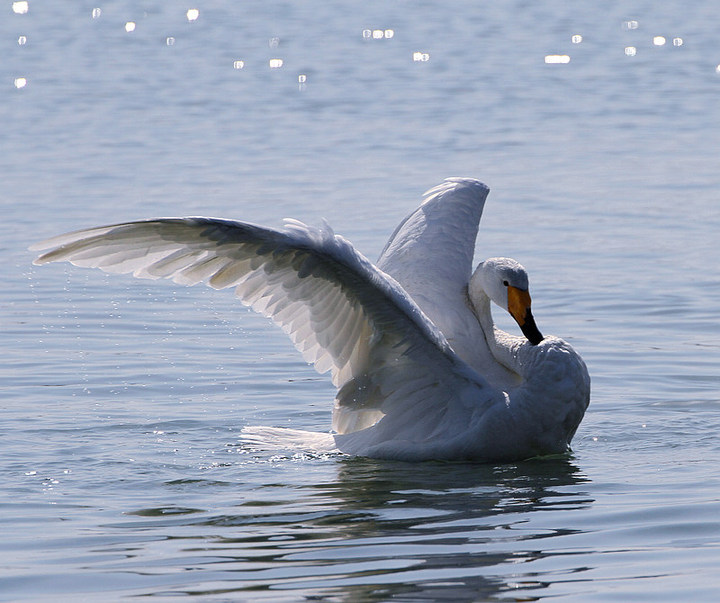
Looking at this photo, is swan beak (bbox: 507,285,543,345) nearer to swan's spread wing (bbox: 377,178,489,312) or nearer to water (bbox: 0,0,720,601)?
swan's spread wing (bbox: 377,178,489,312)

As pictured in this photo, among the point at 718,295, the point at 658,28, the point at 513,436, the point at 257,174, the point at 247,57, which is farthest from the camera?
the point at 658,28

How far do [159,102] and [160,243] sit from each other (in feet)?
53.5

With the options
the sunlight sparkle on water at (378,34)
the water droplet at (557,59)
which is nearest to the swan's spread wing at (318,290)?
the water droplet at (557,59)

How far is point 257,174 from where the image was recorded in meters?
17.1

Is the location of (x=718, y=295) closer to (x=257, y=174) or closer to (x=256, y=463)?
(x=256, y=463)

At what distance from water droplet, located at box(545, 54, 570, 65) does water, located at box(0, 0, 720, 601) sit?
51 centimetres

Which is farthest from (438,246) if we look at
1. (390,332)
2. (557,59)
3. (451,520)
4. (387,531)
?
(557,59)

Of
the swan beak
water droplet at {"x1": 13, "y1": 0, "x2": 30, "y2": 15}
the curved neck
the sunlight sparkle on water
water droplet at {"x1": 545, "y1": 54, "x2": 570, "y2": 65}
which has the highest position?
water droplet at {"x1": 13, "y1": 0, "x2": 30, "y2": 15}

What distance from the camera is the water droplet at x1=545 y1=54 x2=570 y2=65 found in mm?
A: 28281

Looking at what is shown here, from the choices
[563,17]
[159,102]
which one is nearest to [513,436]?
[159,102]

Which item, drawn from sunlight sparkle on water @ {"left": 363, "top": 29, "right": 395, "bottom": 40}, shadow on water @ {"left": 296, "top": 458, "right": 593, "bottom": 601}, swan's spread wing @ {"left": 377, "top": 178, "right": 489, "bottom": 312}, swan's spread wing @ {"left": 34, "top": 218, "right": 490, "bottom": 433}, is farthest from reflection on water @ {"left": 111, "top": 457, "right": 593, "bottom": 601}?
sunlight sparkle on water @ {"left": 363, "top": 29, "right": 395, "bottom": 40}

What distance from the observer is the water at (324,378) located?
6422 millimetres

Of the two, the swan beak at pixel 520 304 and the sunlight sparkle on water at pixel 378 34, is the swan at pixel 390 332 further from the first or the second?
the sunlight sparkle on water at pixel 378 34

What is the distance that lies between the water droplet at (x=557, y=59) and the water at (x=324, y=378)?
506 millimetres
